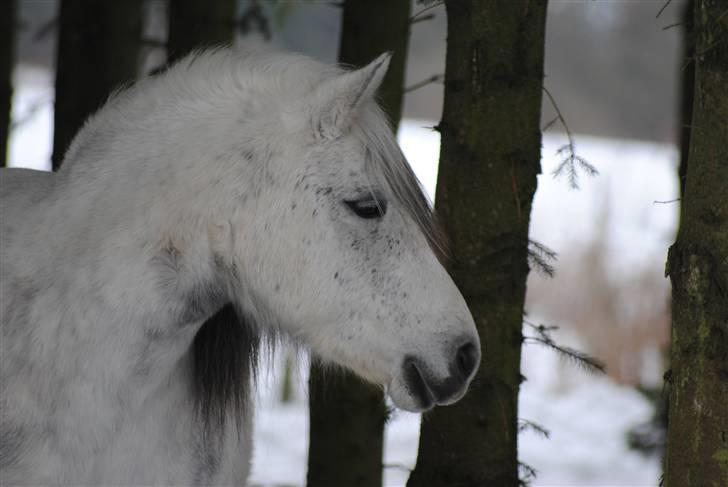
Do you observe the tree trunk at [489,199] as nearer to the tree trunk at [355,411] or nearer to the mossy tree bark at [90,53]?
the tree trunk at [355,411]

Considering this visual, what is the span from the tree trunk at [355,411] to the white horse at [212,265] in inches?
72.0

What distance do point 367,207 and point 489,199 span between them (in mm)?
802

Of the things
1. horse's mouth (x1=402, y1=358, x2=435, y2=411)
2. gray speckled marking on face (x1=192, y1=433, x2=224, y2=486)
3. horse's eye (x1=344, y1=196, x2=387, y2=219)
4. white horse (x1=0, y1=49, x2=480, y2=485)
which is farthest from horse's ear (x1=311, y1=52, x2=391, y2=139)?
gray speckled marking on face (x1=192, y1=433, x2=224, y2=486)

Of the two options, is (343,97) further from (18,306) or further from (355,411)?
(355,411)

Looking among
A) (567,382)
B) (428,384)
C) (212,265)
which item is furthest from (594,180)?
(212,265)

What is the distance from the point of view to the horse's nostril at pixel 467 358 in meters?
2.58

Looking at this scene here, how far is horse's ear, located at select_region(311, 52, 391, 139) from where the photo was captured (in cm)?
252

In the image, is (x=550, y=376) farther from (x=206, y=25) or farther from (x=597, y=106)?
(x=597, y=106)

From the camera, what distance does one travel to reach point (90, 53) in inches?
234

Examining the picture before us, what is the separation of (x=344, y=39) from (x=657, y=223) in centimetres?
1192

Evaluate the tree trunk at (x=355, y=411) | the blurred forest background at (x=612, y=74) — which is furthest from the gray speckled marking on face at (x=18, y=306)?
the blurred forest background at (x=612, y=74)

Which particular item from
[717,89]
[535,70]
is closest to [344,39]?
[535,70]

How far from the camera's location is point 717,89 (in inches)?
99.1

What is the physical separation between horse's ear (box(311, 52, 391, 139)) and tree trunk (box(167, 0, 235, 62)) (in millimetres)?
2774
